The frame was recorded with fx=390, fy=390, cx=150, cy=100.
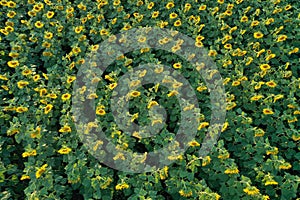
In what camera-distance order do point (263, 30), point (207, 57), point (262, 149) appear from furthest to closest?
point (263, 30)
point (207, 57)
point (262, 149)

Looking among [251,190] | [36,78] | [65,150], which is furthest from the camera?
[36,78]

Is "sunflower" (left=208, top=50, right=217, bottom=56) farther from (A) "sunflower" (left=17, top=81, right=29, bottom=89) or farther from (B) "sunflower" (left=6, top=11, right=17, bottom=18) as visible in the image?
(B) "sunflower" (left=6, top=11, right=17, bottom=18)

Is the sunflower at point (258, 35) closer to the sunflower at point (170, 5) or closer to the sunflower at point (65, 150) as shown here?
the sunflower at point (170, 5)

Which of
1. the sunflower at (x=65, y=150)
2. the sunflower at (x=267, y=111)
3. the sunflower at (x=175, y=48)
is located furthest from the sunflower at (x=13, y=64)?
the sunflower at (x=267, y=111)

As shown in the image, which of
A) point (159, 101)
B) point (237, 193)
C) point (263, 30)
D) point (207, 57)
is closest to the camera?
point (237, 193)

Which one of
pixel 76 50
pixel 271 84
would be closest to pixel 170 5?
pixel 76 50

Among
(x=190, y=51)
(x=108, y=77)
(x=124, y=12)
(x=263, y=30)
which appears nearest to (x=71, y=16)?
(x=124, y=12)

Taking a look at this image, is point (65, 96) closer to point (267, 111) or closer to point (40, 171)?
point (40, 171)

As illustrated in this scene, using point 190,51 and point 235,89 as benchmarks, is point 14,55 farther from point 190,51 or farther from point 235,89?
point 235,89
